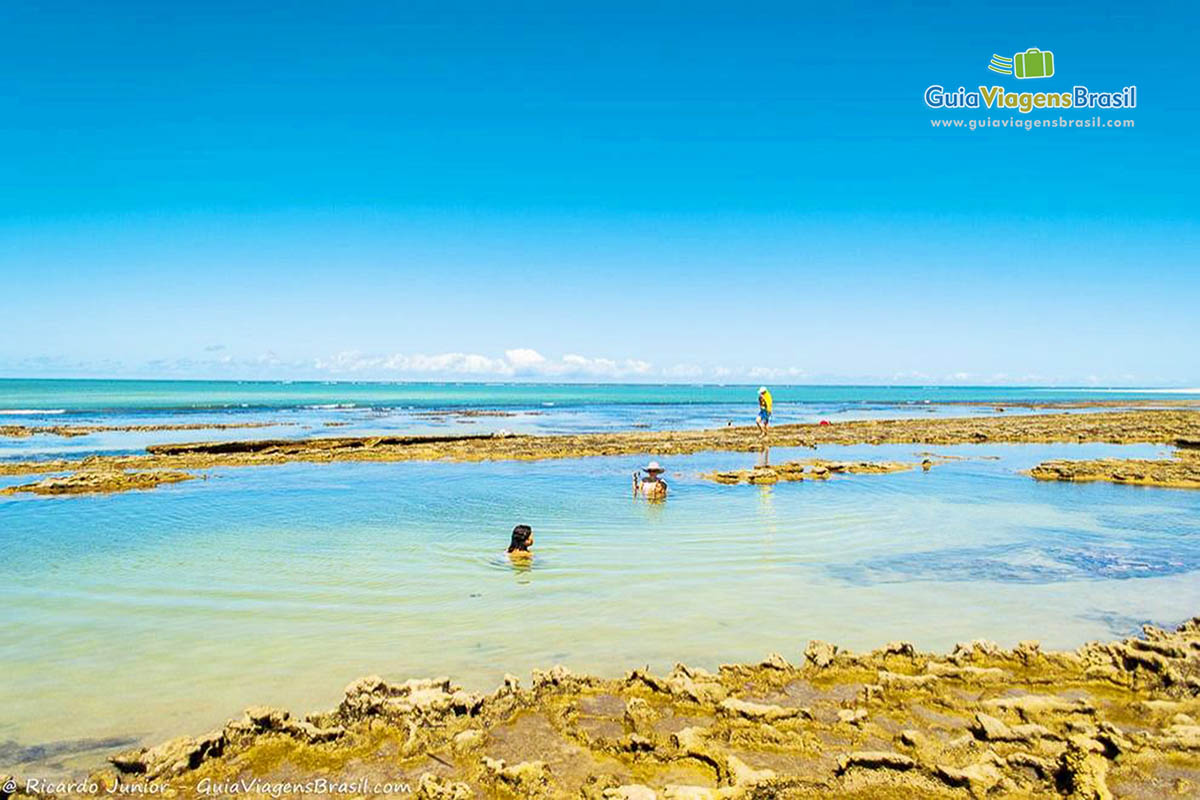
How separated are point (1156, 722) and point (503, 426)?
44406mm

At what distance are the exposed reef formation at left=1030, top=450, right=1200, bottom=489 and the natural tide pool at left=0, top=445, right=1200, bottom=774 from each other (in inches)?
59.0

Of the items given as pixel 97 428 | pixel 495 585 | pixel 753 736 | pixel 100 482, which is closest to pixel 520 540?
pixel 495 585

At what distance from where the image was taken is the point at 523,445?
3134 cm

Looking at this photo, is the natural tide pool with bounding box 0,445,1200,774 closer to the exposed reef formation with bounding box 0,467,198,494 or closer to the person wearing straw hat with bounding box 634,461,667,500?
the person wearing straw hat with bounding box 634,461,667,500

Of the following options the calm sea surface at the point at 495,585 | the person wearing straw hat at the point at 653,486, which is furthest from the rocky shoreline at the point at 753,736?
the person wearing straw hat at the point at 653,486

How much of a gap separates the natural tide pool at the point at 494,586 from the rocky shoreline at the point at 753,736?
33.6 inches

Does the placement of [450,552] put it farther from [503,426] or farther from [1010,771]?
[503,426]

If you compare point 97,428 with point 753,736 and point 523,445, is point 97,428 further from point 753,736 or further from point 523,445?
point 753,736

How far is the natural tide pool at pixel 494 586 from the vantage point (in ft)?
22.6

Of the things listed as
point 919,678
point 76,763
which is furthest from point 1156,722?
point 76,763

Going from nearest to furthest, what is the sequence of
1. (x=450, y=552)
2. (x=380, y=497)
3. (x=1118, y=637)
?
(x=1118, y=637) → (x=450, y=552) → (x=380, y=497)

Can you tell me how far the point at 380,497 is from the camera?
18.0m

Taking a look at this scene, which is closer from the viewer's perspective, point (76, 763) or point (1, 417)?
point (76, 763)

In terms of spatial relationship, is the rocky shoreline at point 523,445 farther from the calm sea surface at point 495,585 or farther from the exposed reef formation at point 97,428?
the exposed reef formation at point 97,428
